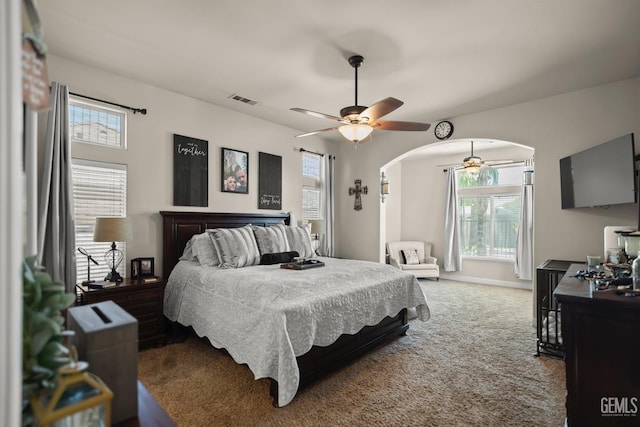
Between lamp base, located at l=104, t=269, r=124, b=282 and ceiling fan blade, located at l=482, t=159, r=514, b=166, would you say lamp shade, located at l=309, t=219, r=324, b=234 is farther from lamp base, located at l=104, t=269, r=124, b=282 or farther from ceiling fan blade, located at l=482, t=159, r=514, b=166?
ceiling fan blade, located at l=482, t=159, r=514, b=166

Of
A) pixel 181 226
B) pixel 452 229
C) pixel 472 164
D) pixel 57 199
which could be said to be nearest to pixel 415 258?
pixel 452 229

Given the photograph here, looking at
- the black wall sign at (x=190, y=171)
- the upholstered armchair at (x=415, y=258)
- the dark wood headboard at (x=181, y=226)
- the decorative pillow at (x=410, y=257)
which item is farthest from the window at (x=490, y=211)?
the black wall sign at (x=190, y=171)

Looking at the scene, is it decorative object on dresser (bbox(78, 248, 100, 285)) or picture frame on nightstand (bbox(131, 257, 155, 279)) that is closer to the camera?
decorative object on dresser (bbox(78, 248, 100, 285))

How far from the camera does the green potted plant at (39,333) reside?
606mm

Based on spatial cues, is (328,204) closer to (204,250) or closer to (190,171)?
(190,171)

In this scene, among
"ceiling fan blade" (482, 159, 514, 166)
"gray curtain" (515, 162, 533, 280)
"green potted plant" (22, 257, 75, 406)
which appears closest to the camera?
"green potted plant" (22, 257, 75, 406)

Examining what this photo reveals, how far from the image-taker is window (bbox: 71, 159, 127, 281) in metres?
3.12

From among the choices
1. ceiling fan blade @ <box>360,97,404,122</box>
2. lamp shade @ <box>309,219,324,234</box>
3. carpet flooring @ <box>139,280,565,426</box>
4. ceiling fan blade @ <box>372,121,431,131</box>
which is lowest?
carpet flooring @ <box>139,280,565,426</box>

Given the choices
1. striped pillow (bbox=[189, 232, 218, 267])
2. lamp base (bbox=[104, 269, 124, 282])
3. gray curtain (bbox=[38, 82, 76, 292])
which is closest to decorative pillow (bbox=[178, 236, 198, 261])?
striped pillow (bbox=[189, 232, 218, 267])

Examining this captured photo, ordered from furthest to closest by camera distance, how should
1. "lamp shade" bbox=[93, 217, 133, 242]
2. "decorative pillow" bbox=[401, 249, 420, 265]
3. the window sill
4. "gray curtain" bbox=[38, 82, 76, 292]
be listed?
"decorative pillow" bbox=[401, 249, 420, 265], the window sill, "lamp shade" bbox=[93, 217, 133, 242], "gray curtain" bbox=[38, 82, 76, 292]

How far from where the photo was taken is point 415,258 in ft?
22.5

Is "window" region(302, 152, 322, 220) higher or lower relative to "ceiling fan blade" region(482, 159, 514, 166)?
lower

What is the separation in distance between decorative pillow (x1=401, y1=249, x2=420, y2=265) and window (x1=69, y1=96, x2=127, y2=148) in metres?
5.48

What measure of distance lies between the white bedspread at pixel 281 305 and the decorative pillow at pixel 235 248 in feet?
0.46
